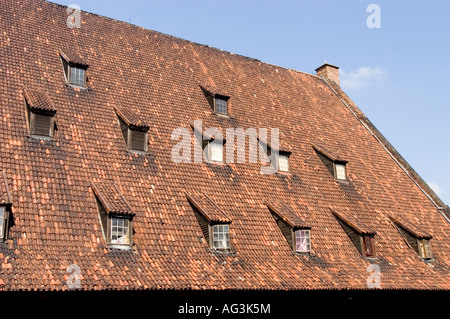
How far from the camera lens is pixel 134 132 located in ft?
52.5

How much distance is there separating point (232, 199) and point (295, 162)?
4.05 meters

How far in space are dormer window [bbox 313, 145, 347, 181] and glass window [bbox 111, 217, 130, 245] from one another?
30.1 ft

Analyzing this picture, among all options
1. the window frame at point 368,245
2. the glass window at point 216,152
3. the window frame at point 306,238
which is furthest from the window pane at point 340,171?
the glass window at point 216,152

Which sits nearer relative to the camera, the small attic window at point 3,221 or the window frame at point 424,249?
the small attic window at point 3,221

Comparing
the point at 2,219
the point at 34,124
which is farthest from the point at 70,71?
the point at 2,219

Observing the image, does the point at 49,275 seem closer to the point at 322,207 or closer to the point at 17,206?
the point at 17,206

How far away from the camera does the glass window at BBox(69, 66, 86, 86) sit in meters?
16.8

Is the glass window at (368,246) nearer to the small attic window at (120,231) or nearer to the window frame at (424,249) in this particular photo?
the window frame at (424,249)

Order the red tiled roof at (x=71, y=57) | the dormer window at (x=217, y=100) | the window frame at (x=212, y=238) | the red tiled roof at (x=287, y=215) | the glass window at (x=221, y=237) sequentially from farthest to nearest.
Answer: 1. the dormer window at (x=217, y=100)
2. the red tiled roof at (x=71, y=57)
3. the red tiled roof at (x=287, y=215)
4. the glass window at (x=221, y=237)
5. the window frame at (x=212, y=238)

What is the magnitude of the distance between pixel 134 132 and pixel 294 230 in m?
5.72

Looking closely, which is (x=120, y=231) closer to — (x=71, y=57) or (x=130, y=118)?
(x=130, y=118)

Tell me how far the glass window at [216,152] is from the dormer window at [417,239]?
6.93 m

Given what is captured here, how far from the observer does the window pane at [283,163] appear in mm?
18516

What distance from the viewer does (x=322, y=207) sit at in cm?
1767
